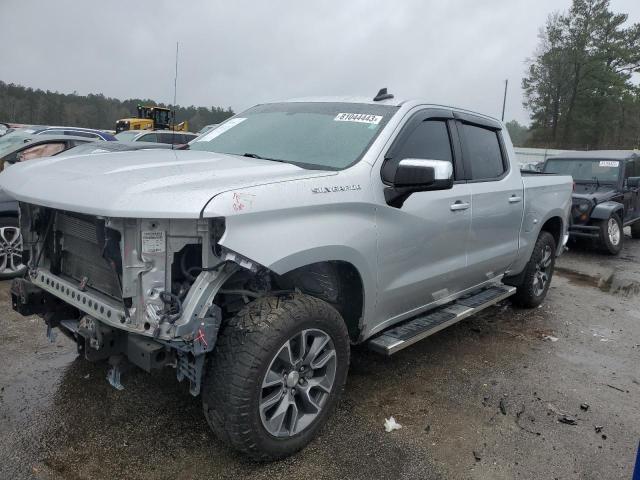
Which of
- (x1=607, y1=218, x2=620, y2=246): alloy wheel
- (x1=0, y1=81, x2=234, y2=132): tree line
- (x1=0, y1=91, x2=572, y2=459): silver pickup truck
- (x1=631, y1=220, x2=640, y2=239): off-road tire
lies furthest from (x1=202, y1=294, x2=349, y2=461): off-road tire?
(x1=0, y1=81, x2=234, y2=132): tree line

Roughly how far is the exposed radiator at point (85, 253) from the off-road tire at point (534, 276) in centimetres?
422

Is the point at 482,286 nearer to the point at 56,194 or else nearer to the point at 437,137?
the point at 437,137

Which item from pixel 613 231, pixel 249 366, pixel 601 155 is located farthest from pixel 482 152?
pixel 601 155

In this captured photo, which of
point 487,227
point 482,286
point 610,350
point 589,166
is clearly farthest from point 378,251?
point 589,166

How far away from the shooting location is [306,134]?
11.3 feet

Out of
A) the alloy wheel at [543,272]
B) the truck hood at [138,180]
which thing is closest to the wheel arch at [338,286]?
the truck hood at [138,180]

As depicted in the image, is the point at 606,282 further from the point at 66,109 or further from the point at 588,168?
the point at 66,109

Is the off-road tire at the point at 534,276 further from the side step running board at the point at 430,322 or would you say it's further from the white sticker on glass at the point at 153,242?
the white sticker on glass at the point at 153,242

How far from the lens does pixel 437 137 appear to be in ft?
12.4

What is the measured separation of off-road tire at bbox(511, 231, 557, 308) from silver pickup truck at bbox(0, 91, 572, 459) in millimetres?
1588

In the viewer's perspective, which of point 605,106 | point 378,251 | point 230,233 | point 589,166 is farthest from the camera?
point 605,106

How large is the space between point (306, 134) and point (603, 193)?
26.9ft

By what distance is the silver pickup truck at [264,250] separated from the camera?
2.30 metres

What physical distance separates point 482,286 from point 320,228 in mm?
2387
